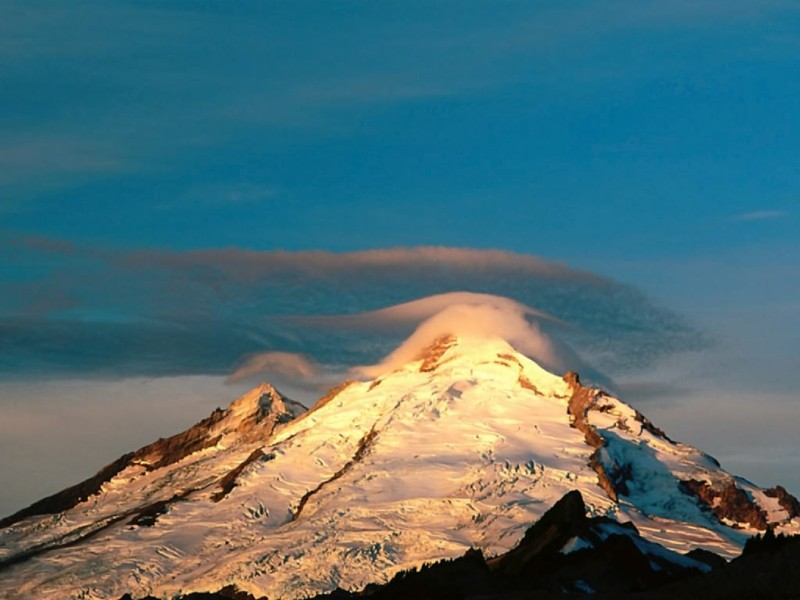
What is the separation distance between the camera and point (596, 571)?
12181 centimetres

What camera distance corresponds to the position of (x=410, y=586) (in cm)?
11438

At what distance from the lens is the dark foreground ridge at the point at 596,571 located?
99.4 meters

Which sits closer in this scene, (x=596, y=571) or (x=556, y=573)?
(x=596, y=571)

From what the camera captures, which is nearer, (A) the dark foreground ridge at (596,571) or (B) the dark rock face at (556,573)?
(A) the dark foreground ridge at (596,571)

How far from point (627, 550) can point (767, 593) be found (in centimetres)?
2503

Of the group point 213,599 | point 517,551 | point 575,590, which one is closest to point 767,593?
point 575,590

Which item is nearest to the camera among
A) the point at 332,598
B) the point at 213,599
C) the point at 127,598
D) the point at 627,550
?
the point at 627,550

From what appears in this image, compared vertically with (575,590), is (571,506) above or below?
above

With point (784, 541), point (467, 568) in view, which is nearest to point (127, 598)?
point (467, 568)

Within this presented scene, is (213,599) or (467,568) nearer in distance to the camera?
(467,568)

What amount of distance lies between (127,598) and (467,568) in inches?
2371

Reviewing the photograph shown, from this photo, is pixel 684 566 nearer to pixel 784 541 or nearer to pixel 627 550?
pixel 627 550

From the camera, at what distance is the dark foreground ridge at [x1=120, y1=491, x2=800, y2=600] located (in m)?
99.4

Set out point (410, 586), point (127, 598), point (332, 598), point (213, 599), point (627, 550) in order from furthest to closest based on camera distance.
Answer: point (127, 598)
point (213, 599)
point (332, 598)
point (627, 550)
point (410, 586)
